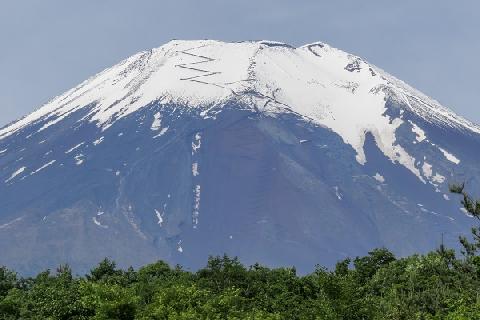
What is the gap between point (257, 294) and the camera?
74.6 meters

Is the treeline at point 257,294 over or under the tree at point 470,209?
under

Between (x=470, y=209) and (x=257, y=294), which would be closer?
(x=470, y=209)

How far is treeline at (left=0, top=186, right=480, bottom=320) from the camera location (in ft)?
157

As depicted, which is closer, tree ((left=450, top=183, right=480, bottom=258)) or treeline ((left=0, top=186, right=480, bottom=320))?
tree ((left=450, top=183, right=480, bottom=258))

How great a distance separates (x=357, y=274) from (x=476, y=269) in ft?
139

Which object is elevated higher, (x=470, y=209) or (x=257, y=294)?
(x=470, y=209)

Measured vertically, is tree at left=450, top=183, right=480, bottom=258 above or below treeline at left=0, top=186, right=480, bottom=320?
above

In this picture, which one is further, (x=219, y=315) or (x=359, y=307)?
(x=359, y=307)

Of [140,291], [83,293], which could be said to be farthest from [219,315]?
[140,291]

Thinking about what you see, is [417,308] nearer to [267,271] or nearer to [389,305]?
[389,305]

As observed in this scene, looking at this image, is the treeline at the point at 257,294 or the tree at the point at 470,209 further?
the treeline at the point at 257,294

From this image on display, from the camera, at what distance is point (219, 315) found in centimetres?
4662

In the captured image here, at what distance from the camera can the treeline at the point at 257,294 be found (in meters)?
48.0

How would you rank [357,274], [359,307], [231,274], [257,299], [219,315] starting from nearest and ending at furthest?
[219,315], [359,307], [257,299], [231,274], [357,274]
